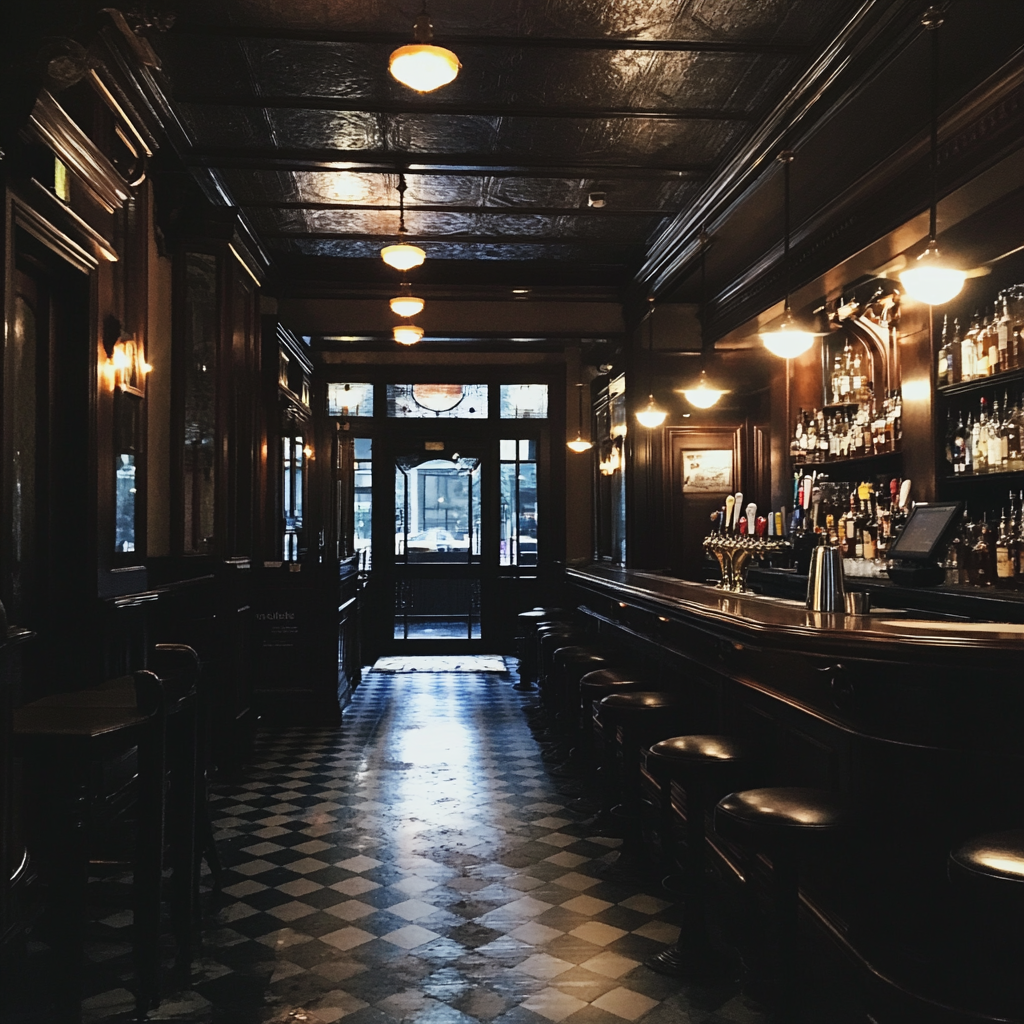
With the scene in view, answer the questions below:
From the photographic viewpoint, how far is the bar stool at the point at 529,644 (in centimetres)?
868

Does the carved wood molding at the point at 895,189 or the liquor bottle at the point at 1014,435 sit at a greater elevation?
the carved wood molding at the point at 895,189

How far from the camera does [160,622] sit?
218 inches

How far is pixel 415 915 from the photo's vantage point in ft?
12.0

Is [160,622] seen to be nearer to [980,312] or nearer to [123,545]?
[123,545]

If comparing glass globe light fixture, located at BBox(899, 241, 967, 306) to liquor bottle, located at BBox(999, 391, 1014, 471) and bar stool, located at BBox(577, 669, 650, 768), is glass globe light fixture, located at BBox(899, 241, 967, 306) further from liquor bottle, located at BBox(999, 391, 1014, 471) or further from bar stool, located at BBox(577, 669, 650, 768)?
bar stool, located at BBox(577, 669, 650, 768)

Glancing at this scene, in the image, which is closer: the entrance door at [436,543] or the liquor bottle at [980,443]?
the liquor bottle at [980,443]

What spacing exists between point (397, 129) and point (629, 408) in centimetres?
417

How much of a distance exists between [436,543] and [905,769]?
901 centimetres

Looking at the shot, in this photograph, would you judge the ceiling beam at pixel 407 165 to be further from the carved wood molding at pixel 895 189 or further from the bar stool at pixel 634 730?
the bar stool at pixel 634 730

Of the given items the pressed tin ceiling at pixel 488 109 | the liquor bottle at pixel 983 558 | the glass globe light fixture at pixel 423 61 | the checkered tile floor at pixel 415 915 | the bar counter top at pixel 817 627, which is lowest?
the checkered tile floor at pixel 415 915

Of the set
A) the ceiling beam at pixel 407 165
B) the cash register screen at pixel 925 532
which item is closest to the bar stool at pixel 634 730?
the cash register screen at pixel 925 532

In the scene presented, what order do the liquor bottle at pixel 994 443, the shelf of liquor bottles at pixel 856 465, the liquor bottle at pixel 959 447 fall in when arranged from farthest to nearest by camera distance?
the shelf of liquor bottles at pixel 856 465 → the liquor bottle at pixel 959 447 → the liquor bottle at pixel 994 443

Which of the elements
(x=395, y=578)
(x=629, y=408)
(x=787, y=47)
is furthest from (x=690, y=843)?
(x=395, y=578)

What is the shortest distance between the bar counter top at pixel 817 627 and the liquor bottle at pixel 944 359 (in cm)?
193
